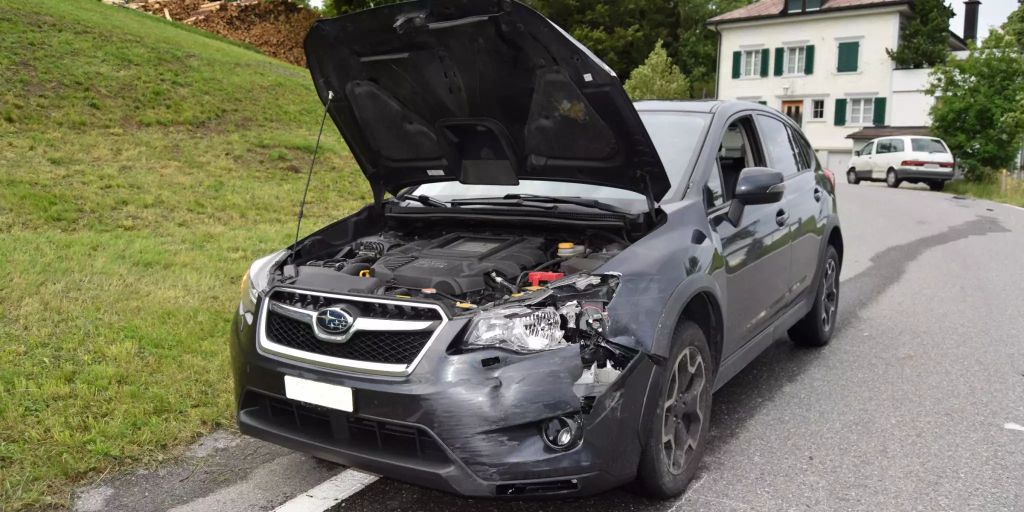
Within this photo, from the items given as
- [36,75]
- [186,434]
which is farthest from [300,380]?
[36,75]

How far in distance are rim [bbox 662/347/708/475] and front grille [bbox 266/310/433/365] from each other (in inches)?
41.5

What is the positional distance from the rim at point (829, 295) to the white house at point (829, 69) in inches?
1464

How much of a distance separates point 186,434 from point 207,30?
1278 inches

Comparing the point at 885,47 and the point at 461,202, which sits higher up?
the point at 885,47

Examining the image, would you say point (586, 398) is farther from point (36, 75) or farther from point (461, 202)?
point (36, 75)

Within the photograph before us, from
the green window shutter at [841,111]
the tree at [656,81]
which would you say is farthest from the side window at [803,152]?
the green window shutter at [841,111]

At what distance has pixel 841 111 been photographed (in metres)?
42.2

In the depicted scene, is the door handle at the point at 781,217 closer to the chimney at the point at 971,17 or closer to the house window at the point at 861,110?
the house window at the point at 861,110

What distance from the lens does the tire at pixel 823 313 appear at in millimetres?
5617

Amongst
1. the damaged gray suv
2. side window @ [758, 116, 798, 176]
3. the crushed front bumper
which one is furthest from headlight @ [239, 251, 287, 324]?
side window @ [758, 116, 798, 176]

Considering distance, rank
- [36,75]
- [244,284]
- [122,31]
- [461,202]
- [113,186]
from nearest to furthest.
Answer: [244,284] → [461,202] → [113,186] → [36,75] → [122,31]

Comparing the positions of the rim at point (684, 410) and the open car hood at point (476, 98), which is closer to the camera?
the rim at point (684, 410)

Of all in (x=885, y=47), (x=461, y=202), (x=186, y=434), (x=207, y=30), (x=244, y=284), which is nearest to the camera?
(x=244, y=284)

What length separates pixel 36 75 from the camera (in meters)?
14.5
